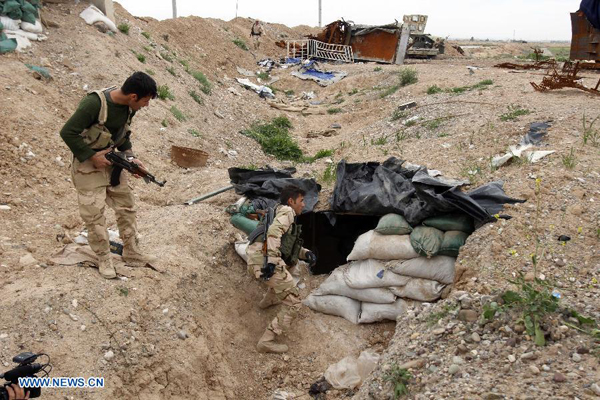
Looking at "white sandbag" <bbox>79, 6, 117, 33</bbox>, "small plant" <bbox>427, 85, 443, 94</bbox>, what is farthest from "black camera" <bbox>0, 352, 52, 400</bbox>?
"small plant" <bbox>427, 85, 443, 94</bbox>

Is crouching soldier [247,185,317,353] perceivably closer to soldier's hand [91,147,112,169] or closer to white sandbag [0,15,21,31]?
soldier's hand [91,147,112,169]

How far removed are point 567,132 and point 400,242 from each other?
2901 mm

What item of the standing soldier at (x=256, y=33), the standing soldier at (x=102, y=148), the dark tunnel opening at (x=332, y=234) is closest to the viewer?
the standing soldier at (x=102, y=148)

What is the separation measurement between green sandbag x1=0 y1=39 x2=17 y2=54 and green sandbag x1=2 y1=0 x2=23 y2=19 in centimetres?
52

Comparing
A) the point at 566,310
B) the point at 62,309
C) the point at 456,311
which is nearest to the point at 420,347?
the point at 456,311

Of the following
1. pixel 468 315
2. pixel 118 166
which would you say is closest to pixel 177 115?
pixel 118 166

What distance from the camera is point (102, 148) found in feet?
12.0

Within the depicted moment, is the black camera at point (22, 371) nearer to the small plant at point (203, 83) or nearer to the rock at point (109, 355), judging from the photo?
the rock at point (109, 355)

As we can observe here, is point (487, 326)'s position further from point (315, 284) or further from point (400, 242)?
point (315, 284)

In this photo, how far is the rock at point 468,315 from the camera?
123 inches

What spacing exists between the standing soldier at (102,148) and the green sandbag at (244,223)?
1.34m

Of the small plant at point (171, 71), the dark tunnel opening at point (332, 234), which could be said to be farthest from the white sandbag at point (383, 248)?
the small plant at point (171, 71)

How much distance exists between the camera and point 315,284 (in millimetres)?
4969

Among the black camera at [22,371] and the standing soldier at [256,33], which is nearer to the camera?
the black camera at [22,371]
